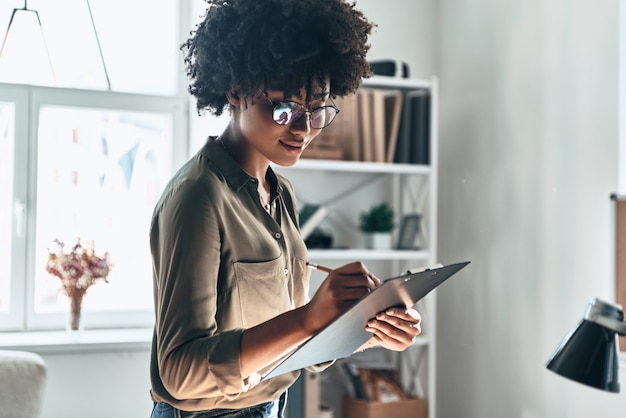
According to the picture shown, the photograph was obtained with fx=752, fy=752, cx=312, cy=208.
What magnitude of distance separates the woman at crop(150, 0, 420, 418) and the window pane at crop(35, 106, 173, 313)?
6.32 feet

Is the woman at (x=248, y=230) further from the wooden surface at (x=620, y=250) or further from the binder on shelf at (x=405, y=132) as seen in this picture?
the binder on shelf at (x=405, y=132)

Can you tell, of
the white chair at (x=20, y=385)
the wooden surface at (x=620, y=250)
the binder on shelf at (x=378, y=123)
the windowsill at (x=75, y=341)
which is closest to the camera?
the white chair at (x=20, y=385)

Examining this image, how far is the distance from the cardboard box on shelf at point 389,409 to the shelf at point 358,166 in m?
0.91

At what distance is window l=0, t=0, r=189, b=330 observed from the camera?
3.03 meters

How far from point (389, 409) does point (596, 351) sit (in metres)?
1.46

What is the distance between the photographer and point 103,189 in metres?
3.19

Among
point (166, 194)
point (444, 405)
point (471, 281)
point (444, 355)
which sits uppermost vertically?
point (166, 194)

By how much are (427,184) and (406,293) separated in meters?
2.06

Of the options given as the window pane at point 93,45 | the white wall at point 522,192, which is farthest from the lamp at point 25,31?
the white wall at point 522,192

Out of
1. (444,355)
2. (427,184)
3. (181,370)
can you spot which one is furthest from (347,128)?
(181,370)

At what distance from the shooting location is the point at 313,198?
3273 mm

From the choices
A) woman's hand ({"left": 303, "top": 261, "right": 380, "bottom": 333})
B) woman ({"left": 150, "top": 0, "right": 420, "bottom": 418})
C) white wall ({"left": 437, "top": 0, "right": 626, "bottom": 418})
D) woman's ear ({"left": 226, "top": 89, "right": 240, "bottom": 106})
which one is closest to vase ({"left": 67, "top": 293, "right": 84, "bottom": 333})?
white wall ({"left": 437, "top": 0, "right": 626, "bottom": 418})

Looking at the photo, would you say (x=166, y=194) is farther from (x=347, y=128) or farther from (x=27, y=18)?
(x=27, y=18)

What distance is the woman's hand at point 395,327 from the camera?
3.65 feet
